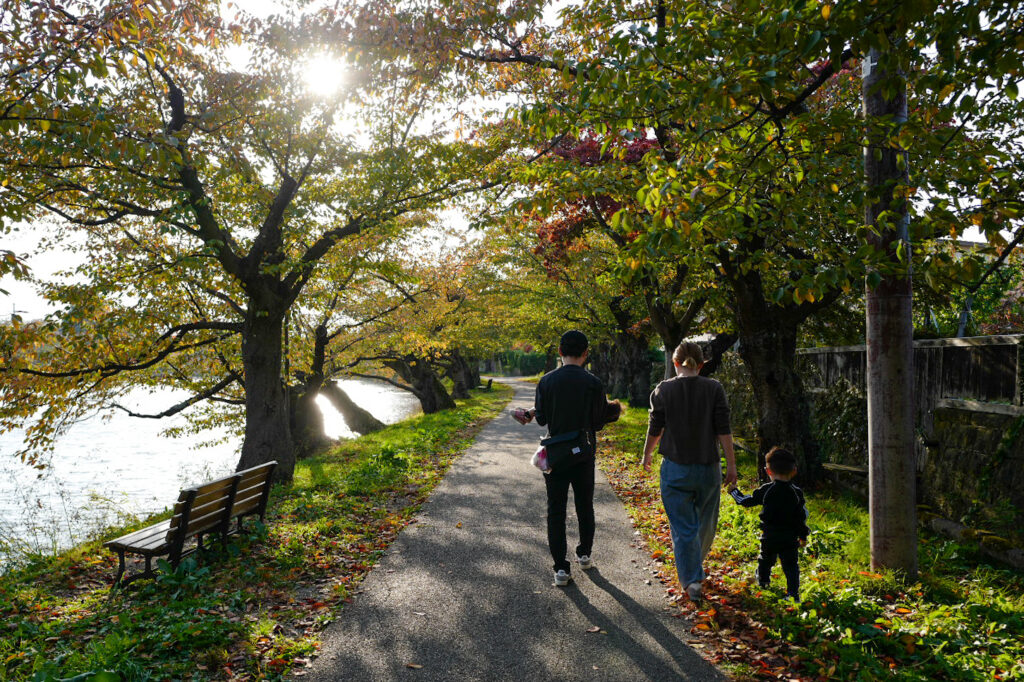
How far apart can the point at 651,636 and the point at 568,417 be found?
172 centimetres

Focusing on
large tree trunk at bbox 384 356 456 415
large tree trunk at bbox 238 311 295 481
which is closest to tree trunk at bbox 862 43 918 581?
large tree trunk at bbox 238 311 295 481

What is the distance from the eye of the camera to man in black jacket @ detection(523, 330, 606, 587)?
511cm

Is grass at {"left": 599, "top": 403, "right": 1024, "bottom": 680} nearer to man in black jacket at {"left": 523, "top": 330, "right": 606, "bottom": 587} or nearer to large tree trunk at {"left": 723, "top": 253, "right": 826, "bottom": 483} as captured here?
man in black jacket at {"left": 523, "top": 330, "right": 606, "bottom": 587}

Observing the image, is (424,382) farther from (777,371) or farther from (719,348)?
(777,371)

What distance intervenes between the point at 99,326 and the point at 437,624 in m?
8.47

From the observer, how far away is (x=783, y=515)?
4609 millimetres

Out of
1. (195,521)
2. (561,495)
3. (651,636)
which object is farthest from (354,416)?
(651,636)

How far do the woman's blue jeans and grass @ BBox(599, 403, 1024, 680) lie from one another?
0.33m

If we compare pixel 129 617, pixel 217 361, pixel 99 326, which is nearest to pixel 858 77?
pixel 129 617

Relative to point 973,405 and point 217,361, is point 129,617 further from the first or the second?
point 217,361

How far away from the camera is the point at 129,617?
15.1ft

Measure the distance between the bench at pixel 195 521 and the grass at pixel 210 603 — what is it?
168 millimetres

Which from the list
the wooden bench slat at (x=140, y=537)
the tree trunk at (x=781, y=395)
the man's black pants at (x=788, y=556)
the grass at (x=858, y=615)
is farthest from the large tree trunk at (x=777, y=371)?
the wooden bench slat at (x=140, y=537)

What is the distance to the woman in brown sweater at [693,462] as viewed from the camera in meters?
4.72
